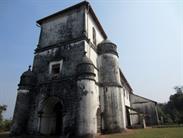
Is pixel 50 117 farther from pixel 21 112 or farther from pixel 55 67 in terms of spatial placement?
pixel 55 67

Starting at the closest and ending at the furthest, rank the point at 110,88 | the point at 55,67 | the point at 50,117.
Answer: the point at 50,117, the point at 55,67, the point at 110,88

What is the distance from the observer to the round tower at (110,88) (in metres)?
15.8

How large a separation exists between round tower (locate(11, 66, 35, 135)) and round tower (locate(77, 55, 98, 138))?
5.75m

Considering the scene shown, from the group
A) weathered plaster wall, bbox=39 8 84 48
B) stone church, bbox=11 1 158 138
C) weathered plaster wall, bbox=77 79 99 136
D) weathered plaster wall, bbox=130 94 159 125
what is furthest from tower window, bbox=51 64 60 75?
weathered plaster wall, bbox=130 94 159 125

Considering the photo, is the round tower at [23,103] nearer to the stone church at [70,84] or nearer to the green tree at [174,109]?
the stone church at [70,84]

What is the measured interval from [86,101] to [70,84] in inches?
106

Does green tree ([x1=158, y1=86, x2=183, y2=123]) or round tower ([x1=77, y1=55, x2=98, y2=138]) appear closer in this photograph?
round tower ([x1=77, y1=55, x2=98, y2=138])

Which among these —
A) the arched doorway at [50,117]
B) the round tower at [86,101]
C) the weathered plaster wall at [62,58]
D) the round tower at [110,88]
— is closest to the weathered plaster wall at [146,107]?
the round tower at [110,88]

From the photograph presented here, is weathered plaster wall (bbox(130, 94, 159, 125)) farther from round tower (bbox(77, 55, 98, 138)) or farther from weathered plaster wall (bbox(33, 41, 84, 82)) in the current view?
round tower (bbox(77, 55, 98, 138))

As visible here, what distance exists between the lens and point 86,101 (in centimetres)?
1284

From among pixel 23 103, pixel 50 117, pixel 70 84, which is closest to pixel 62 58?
pixel 70 84

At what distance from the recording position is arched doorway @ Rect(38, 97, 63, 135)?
14.8 m

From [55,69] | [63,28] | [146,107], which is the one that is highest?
[63,28]

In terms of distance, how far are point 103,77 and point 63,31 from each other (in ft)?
22.8
